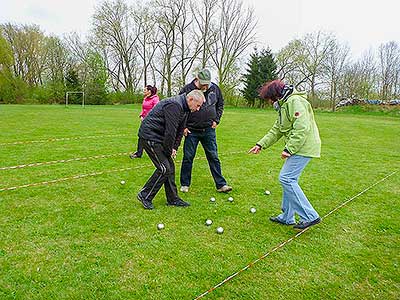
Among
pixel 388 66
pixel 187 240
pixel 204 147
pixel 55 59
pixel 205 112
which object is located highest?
pixel 55 59

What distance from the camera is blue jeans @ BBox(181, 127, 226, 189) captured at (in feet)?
16.1

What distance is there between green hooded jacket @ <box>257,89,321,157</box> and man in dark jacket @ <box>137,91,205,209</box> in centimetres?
100

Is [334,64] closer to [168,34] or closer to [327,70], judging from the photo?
[327,70]

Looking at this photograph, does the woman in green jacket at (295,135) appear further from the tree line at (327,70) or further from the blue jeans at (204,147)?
the tree line at (327,70)

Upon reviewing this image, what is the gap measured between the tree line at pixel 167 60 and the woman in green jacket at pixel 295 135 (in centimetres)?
3166

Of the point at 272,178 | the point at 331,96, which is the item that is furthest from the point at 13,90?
the point at 272,178

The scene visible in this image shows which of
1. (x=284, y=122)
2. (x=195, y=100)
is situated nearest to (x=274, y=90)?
(x=284, y=122)

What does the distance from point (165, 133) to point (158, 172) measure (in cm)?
56

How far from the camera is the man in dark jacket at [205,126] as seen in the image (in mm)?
4688

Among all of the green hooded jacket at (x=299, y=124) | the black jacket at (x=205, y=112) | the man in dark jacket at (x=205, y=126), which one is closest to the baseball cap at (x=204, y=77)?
the man in dark jacket at (x=205, y=126)

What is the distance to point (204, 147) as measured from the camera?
5.01 meters

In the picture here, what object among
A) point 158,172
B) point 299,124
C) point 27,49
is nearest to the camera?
point 299,124

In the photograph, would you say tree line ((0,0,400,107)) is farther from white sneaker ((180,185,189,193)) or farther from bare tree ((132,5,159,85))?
white sneaker ((180,185,189,193))

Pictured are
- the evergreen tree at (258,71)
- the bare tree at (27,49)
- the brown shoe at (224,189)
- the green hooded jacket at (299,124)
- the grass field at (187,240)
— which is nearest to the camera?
the grass field at (187,240)
